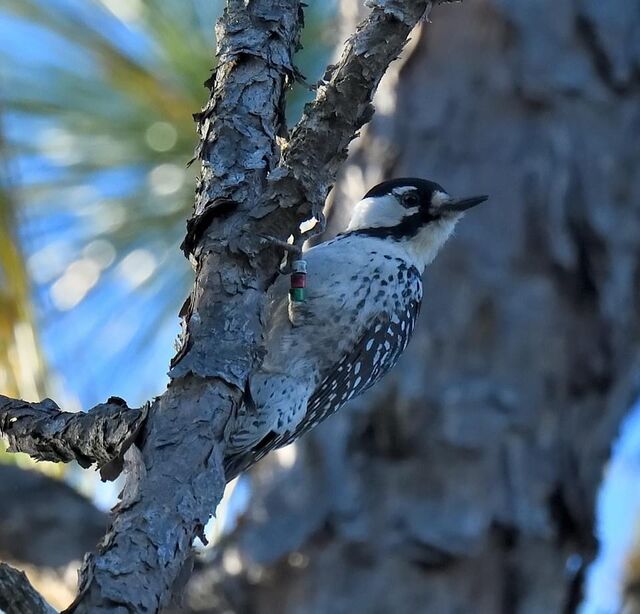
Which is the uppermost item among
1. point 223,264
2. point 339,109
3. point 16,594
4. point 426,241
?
point 426,241

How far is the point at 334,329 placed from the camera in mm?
2766

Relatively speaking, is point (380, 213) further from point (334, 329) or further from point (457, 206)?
point (334, 329)

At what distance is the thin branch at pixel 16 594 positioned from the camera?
130 cm

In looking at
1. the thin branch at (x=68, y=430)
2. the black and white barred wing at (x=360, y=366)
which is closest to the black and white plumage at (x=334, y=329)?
the black and white barred wing at (x=360, y=366)

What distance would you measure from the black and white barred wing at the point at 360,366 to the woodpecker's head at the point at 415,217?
0.67 ft

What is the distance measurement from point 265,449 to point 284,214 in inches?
34.6

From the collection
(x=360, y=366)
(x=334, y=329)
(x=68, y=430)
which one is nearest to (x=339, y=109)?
(x=68, y=430)

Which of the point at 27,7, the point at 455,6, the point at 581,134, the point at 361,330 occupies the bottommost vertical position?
the point at 361,330

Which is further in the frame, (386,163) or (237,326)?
(386,163)

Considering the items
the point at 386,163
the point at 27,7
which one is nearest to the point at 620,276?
the point at 386,163

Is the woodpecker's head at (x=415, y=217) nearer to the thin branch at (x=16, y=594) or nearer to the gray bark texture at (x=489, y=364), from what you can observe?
the gray bark texture at (x=489, y=364)

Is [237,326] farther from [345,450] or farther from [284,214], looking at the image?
[345,450]

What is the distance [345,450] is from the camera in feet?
12.3

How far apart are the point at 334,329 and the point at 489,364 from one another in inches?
47.1
